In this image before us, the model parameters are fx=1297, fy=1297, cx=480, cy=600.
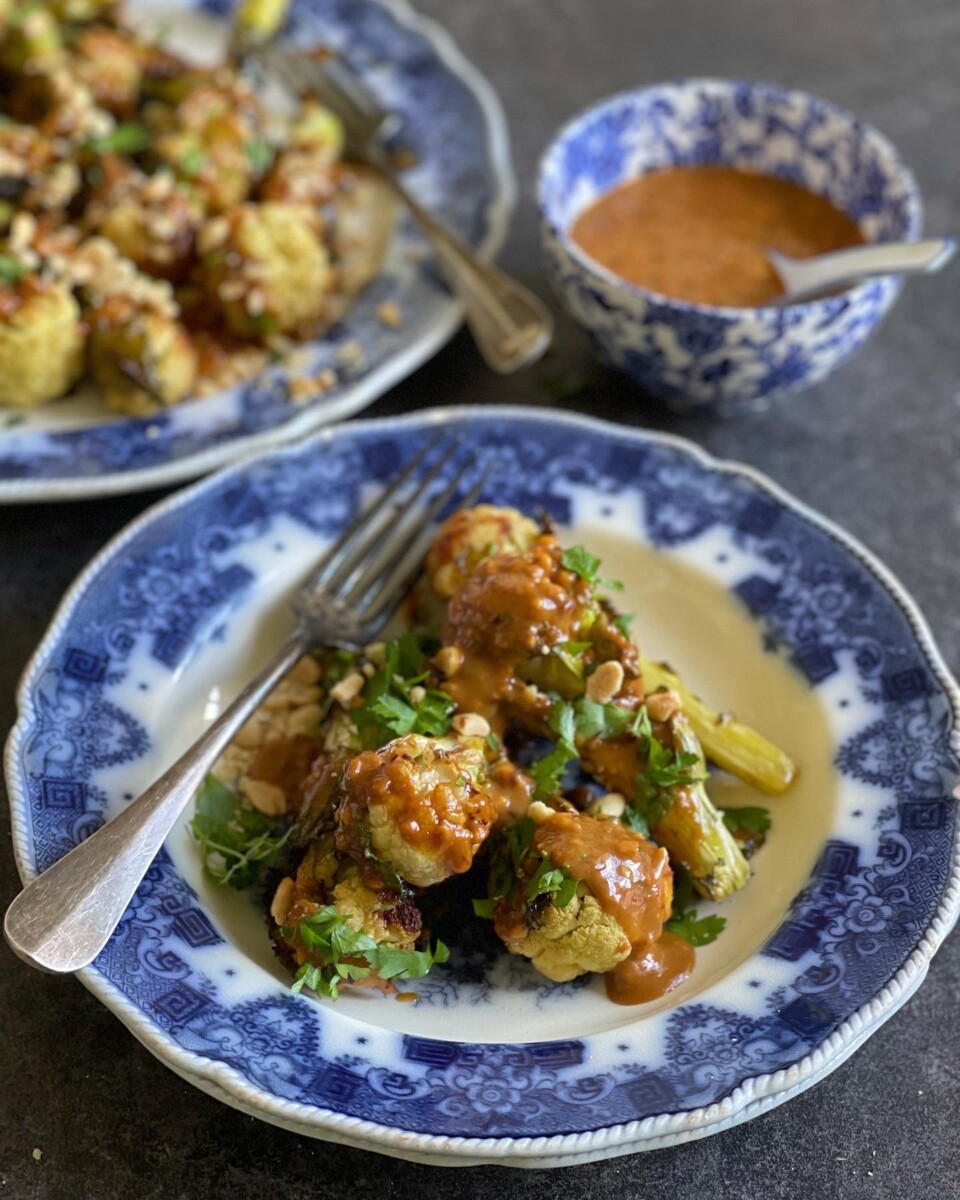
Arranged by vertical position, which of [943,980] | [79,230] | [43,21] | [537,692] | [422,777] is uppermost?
[43,21]

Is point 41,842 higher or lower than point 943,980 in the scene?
higher

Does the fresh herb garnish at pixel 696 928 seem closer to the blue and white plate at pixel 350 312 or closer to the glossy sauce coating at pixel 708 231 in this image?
the blue and white plate at pixel 350 312

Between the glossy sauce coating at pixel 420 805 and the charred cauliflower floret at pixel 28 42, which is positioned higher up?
the charred cauliflower floret at pixel 28 42

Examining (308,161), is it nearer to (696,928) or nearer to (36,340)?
(36,340)

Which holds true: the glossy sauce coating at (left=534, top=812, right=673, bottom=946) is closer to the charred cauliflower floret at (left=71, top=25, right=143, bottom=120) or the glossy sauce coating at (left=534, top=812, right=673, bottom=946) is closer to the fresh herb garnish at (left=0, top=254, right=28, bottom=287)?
the fresh herb garnish at (left=0, top=254, right=28, bottom=287)

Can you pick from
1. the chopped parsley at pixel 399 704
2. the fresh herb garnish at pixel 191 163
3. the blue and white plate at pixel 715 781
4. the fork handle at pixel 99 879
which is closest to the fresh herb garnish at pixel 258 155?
the fresh herb garnish at pixel 191 163

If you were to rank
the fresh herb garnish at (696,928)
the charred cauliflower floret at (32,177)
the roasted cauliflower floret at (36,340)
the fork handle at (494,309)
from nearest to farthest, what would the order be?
the fresh herb garnish at (696,928) → the roasted cauliflower floret at (36,340) → the fork handle at (494,309) → the charred cauliflower floret at (32,177)

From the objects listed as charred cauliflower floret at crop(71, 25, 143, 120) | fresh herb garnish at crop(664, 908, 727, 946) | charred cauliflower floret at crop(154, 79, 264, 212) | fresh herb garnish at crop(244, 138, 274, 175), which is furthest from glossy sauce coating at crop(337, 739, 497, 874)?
charred cauliflower floret at crop(71, 25, 143, 120)

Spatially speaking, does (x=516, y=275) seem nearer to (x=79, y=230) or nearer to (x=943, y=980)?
(x=79, y=230)

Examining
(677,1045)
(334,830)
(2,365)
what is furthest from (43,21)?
(677,1045)
